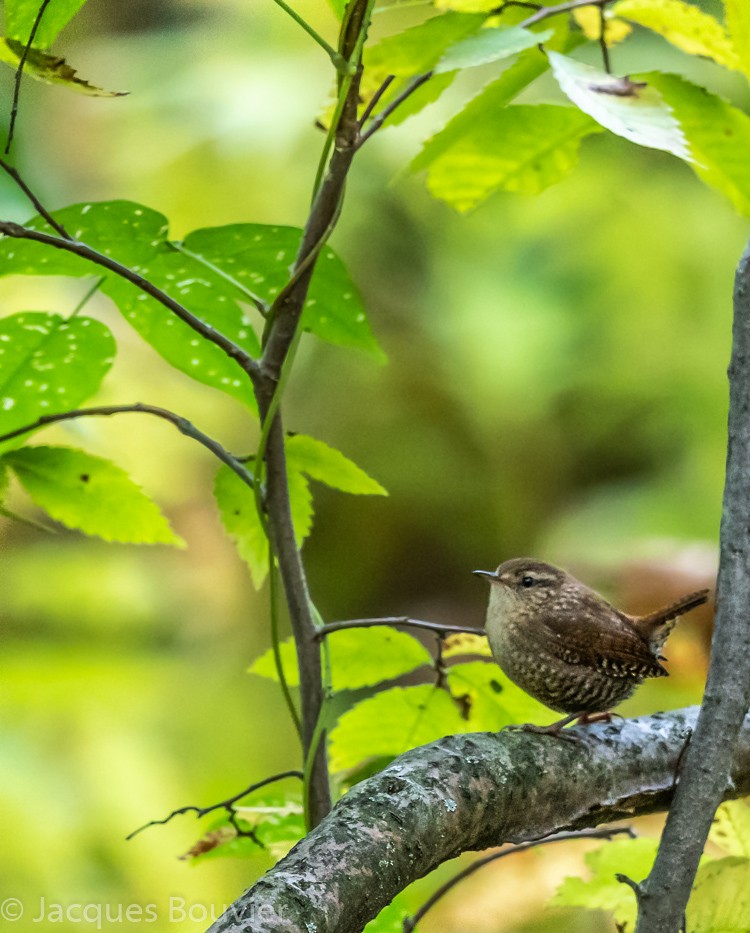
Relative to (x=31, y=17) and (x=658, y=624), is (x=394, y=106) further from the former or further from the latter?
(x=658, y=624)

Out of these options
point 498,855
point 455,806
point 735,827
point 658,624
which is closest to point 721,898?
point 735,827

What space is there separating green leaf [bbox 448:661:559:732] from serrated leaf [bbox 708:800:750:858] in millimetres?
182

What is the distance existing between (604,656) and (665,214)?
1922 millimetres

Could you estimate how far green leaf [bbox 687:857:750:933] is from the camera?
80cm

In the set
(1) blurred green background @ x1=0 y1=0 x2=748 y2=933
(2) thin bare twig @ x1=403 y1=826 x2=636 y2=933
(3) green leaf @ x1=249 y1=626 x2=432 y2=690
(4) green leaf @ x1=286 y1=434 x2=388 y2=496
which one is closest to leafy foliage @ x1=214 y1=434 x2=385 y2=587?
(4) green leaf @ x1=286 y1=434 x2=388 y2=496

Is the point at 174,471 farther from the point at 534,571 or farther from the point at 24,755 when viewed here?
the point at 534,571

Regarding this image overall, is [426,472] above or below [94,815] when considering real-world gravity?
above

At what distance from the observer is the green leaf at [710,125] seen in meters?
0.76

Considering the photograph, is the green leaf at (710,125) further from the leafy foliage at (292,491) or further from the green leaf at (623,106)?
the leafy foliage at (292,491)

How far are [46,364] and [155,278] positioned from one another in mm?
112

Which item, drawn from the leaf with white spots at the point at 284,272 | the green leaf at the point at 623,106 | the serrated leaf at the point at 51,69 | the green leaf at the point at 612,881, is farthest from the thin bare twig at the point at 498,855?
the serrated leaf at the point at 51,69

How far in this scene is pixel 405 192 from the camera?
2795 mm

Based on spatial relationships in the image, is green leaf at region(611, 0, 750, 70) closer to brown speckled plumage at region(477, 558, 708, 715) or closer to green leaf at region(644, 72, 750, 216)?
green leaf at region(644, 72, 750, 216)

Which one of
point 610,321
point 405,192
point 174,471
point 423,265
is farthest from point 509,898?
point 405,192
